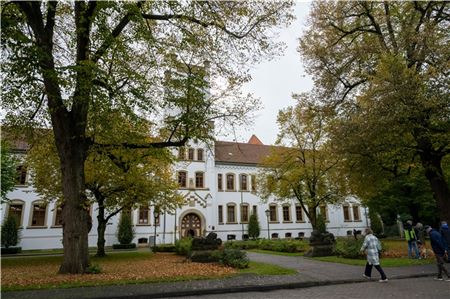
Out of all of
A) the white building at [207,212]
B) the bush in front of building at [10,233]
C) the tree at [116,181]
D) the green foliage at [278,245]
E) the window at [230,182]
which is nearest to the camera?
the tree at [116,181]

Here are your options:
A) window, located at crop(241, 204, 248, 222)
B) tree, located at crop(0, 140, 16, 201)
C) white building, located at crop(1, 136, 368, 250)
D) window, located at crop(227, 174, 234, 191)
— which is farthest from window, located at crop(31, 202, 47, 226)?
window, located at crop(241, 204, 248, 222)

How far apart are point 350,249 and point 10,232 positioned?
28.8 metres

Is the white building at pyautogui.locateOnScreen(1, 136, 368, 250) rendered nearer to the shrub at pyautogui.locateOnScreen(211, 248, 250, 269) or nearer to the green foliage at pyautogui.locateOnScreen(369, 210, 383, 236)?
the green foliage at pyautogui.locateOnScreen(369, 210, 383, 236)

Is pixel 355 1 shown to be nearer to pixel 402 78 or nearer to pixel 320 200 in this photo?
pixel 402 78

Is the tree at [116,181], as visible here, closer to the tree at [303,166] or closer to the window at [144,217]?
the tree at [303,166]

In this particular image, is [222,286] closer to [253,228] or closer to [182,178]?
[182,178]

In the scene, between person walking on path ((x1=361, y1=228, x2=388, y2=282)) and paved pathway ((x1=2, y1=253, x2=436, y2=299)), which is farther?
person walking on path ((x1=361, y1=228, x2=388, y2=282))

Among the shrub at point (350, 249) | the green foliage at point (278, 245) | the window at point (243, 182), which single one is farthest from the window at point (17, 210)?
the shrub at point (350, 249)

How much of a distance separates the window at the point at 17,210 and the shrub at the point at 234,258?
24.5 metres

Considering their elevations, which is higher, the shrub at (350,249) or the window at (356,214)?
the window at (356,214)

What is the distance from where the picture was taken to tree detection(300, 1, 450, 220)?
13.4 meters

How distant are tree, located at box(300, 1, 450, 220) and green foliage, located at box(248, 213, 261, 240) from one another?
19860mm

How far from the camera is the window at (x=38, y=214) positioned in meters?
30.2

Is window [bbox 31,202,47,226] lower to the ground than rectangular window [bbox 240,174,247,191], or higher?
lower
